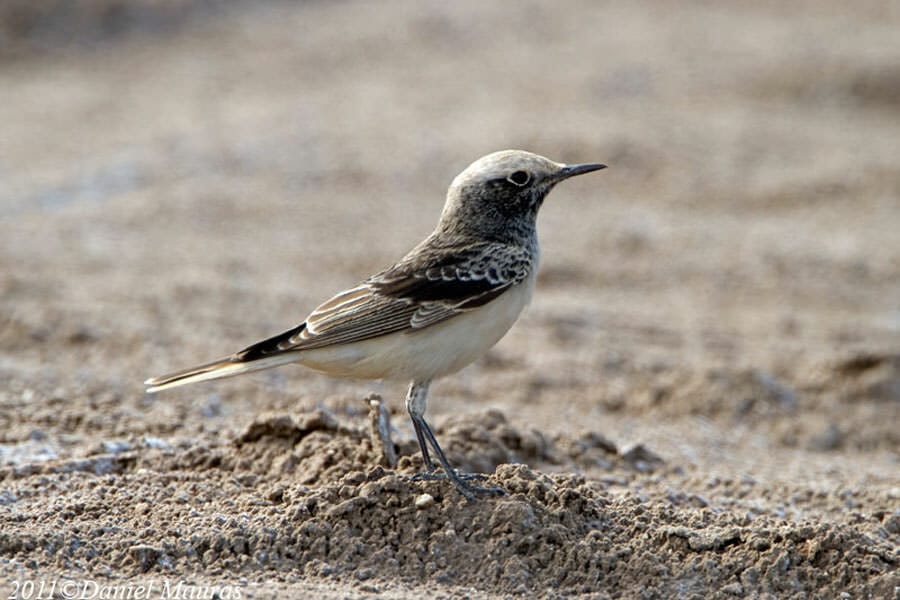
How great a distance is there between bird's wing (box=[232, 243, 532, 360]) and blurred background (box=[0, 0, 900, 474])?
1481 millimetres

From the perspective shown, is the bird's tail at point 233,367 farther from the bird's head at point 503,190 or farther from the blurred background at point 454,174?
the blurred background at point 454,174

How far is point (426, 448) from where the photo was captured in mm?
6375

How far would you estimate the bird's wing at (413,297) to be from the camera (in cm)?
635

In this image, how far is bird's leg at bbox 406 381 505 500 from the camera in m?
6.05

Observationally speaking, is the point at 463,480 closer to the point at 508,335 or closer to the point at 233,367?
the point at 233,367

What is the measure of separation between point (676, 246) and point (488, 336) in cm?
633

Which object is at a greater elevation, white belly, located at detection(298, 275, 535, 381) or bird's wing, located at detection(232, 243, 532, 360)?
bird's wing, located at detection(232, 243, 532, 360)

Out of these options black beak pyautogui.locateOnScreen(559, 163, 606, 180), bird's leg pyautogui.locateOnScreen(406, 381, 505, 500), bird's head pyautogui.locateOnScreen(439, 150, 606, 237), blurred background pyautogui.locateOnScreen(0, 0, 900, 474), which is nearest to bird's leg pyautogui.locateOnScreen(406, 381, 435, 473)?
bird's leg pyautogui.locateOnScreen(406, 381, 505, 500)

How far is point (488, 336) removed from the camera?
20.9 ft

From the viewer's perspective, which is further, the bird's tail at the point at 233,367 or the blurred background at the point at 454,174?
the blurred background at the point at 454,174

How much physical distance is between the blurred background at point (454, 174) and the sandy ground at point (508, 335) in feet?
0.16

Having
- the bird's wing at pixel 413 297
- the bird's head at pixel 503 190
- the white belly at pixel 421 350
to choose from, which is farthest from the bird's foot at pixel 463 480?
the bird's head at pixel 503 190

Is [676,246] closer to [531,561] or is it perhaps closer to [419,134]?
[419,134]

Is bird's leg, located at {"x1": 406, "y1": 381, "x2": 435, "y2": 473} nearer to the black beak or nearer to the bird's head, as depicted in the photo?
the bird's head
